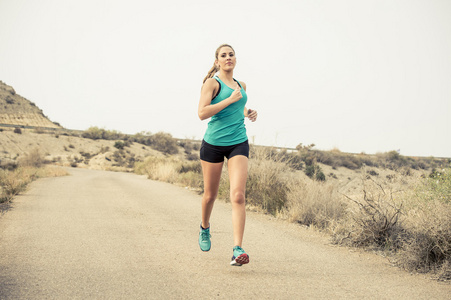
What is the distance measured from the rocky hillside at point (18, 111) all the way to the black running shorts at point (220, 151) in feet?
240

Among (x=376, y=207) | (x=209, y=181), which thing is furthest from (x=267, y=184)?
(x=209, y=181)

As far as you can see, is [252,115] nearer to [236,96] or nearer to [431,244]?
[236,96]

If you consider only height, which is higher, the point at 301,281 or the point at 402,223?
the point at 402,223

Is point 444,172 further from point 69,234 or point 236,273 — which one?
point 69,234

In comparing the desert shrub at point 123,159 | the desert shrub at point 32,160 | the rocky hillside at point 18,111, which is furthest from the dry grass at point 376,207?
the rocky hillside at point 18,111

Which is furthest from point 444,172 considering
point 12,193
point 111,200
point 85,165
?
point 85,165

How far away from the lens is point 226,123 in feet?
13.4

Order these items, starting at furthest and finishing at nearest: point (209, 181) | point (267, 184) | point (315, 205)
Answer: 1. point (267, 184)
2. point (315, 205)
3. point (209, 181)

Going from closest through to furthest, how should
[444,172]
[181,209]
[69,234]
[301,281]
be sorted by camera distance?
1. [301,281]
2. [69,234]
3. [444,172]
4. [181,209]

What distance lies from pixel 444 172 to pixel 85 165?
41185 millimetres

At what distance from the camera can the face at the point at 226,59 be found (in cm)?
420

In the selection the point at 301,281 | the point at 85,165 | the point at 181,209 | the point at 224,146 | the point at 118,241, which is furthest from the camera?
the point at 85,165

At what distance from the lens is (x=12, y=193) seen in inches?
411

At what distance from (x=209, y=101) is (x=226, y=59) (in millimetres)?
612
